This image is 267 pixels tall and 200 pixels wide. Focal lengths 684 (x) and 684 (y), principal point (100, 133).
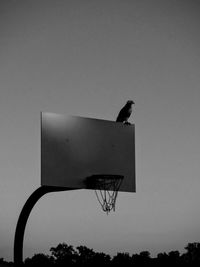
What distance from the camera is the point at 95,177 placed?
10.3 meters

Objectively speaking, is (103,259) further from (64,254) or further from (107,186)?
(107,186)

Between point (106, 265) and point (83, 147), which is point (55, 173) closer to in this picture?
point (83, 147)

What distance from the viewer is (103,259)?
2327 inches

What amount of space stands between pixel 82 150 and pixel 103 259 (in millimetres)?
49974

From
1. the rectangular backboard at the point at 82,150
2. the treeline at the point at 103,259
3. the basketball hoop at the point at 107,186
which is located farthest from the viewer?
the treeline at the point at 103,259

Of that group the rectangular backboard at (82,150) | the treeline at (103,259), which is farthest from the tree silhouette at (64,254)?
the rectangular backboard at (82,150)

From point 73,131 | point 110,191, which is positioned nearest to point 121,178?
point 110,191

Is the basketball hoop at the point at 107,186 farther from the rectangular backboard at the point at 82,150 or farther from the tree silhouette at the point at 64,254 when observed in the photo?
the tree silhouette at the point at 64,254

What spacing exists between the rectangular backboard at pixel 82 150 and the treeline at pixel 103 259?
44.2 metres

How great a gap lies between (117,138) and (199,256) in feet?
177

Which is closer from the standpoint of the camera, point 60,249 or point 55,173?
point 55,173

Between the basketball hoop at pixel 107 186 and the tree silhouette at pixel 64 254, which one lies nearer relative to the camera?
the basketball hoop at pixel 107 186

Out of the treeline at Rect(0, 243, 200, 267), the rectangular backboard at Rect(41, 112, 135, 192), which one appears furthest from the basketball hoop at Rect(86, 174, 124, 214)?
the treeline at Rect(0, 243, 200, 267)

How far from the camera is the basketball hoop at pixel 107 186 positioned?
10.3 m
